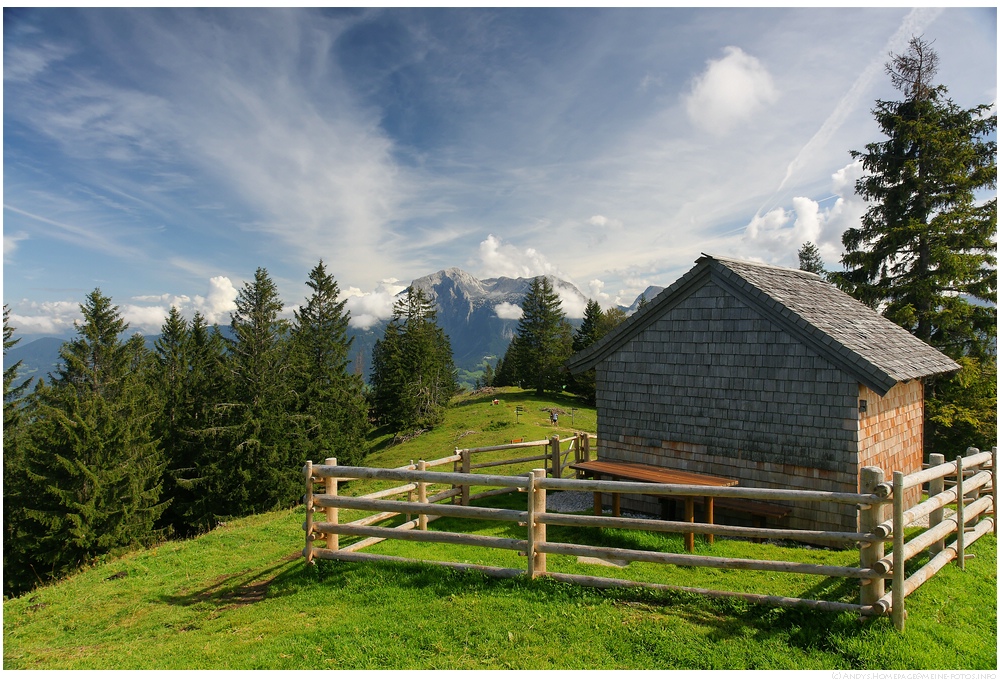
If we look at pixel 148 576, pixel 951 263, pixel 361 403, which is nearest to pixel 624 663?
pixel 148 576

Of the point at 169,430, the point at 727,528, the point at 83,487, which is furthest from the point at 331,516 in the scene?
the point at 169,430

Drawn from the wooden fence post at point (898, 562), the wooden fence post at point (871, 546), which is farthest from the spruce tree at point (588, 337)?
the wooden fence post at point (898, 562)

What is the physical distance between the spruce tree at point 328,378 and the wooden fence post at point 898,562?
105ft

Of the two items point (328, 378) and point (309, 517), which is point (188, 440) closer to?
point (328, 378)

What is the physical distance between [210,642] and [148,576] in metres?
5.72

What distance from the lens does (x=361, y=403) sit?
39281 mm

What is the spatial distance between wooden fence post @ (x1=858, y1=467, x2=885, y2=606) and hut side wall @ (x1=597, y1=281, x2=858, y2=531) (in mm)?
5106

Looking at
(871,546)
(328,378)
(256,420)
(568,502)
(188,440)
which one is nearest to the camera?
(871,546)

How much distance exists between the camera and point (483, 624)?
6039mm

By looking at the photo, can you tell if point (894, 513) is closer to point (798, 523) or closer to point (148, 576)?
point (798, 523)

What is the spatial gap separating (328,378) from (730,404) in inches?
1216

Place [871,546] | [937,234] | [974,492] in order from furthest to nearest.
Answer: [937,234], [974,492], [871,546]

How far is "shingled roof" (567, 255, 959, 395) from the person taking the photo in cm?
1059

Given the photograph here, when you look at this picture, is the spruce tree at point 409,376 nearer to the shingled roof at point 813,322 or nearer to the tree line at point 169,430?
the tree line at point 169,430
